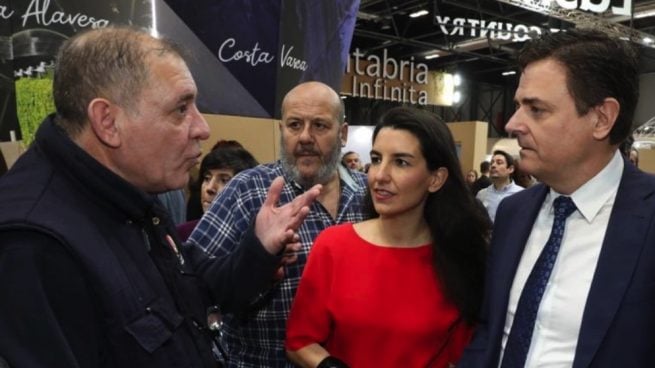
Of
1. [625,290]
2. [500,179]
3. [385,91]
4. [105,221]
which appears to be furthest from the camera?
[385,91]

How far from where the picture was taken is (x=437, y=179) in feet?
6.01

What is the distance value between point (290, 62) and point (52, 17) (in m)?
1.66

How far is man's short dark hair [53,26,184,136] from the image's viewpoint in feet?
3.41

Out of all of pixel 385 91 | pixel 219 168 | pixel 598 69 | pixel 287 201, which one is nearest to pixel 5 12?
pixel 219 168

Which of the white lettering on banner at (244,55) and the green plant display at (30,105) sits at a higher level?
the white lettering on banner at (244,55)

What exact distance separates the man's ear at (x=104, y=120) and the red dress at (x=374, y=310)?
0.84m

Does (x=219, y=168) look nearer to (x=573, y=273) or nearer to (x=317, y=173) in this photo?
(x=317, y=173)

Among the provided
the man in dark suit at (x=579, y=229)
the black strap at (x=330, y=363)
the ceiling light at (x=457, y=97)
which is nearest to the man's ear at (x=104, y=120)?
the black strap at (x=330, y=363)

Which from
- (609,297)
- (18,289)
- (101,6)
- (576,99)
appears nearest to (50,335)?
(18,289)

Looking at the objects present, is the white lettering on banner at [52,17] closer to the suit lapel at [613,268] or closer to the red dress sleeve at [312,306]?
the red dress sleeve at [312,306]

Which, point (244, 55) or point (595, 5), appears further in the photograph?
point (595, 5)

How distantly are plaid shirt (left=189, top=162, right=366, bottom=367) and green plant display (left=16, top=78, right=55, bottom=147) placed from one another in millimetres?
1071

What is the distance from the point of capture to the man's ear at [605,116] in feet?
4.51

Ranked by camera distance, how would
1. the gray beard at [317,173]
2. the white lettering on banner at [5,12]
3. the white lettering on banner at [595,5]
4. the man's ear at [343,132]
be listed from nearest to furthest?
the gray beard at [317,173], the man's ear at [343,132], the white lettering on banner at [5,12], the white lettering on banner at [595,5]
